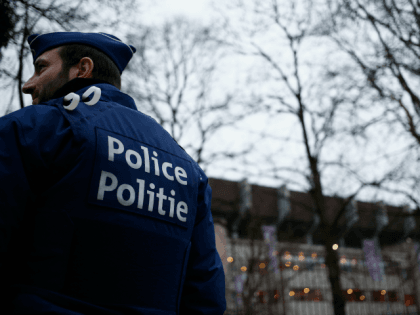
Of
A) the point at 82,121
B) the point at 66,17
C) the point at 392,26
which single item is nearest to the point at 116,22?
the point at 66,17

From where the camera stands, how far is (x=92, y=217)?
1158 mm

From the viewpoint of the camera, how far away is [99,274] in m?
1.14

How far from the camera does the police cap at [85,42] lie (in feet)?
5.30

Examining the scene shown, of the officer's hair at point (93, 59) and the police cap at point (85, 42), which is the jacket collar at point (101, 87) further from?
the police cap at point (85, 42)

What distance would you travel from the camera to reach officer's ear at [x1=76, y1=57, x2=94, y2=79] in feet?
5.17

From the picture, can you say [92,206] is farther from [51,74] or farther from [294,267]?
[294,267]

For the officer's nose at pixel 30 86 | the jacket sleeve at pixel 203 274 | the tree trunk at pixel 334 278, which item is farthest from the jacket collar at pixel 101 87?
the tree trunk at pixel 334 278

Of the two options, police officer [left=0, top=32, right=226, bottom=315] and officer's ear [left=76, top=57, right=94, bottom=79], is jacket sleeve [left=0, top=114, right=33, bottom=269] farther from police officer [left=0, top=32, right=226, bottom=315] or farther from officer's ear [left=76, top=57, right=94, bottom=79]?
officer's ear [left=76, top=57, right=94, bottom=79]

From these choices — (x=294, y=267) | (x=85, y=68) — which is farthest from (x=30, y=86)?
(x=294, y=267)

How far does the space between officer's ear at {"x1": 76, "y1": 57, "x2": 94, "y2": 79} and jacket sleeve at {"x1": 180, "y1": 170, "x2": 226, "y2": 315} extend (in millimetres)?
716

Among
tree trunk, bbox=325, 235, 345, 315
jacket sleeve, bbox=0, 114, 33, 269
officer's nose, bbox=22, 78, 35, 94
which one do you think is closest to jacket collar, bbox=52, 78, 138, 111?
officer's nose, bbox=22, 78, 35, 94

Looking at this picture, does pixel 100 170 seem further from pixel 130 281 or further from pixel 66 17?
pixel 66 17

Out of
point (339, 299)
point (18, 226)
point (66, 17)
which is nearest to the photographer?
point (18, 226)

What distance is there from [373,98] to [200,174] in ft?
28.2
